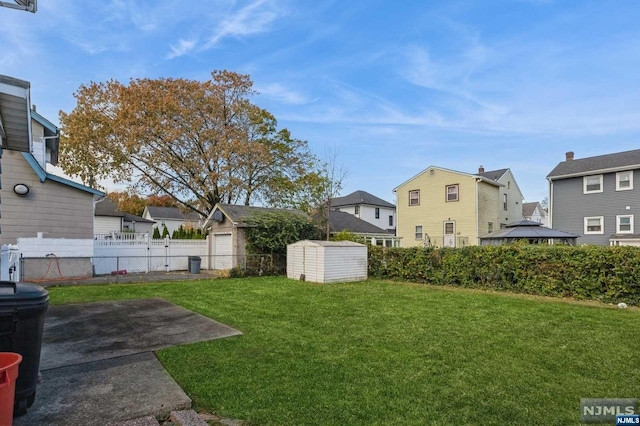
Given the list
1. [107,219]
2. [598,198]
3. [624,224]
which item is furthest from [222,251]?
[624,224]

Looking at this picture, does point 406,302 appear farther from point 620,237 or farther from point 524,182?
point 524,182

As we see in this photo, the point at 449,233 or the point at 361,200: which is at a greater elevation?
the point at 361,200

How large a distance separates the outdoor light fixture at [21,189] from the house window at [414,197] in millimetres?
23021

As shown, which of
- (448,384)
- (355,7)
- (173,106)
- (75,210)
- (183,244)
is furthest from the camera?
(173,106)

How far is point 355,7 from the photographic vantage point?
11008mm

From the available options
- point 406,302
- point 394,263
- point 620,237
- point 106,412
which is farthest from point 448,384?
point 620,237

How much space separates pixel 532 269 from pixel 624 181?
14007mm

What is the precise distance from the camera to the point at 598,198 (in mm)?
20516

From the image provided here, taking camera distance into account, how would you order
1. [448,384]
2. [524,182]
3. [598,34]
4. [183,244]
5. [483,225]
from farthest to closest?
[524,182], [483,225], [183,244], [598,34], [448,384]

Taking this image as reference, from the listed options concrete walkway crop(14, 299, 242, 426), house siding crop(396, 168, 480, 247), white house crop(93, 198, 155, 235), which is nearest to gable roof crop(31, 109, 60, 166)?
Result: concrete walkway crop(14, 299, 242, 426)

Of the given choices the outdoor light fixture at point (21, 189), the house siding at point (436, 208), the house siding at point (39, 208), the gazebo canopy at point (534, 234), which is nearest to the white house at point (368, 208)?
the house siding at point (436, 208)

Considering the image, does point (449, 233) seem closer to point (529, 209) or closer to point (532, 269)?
point (532, 269)

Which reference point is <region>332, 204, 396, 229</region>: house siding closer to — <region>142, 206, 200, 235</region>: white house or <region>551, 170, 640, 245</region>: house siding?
<region>551, 170, 640, 245</region>: house siding

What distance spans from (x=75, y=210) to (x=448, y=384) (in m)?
14.8
